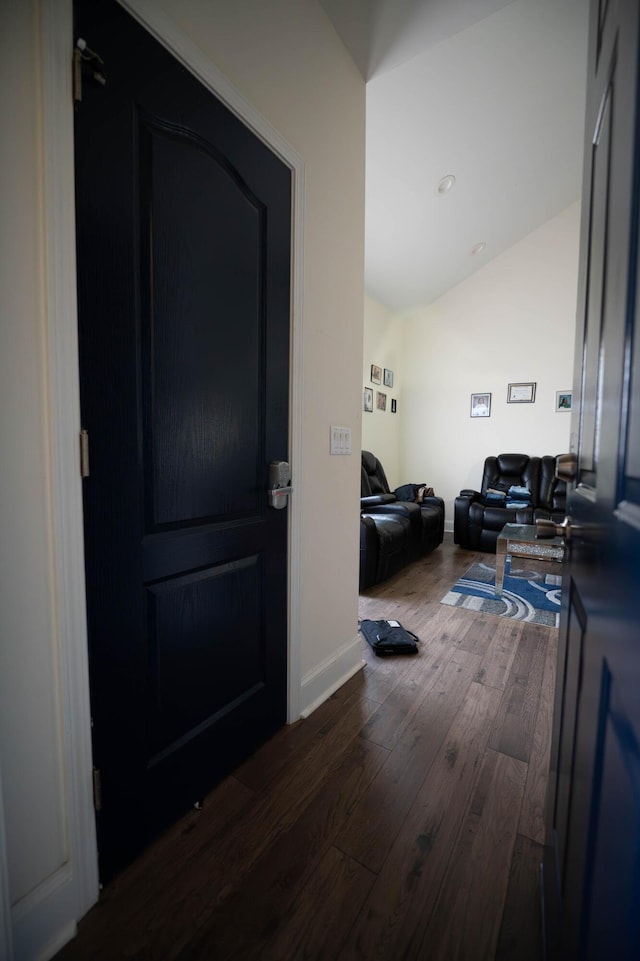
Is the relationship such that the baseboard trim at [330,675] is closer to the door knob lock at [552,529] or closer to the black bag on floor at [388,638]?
the black bag on floor at [388,638]

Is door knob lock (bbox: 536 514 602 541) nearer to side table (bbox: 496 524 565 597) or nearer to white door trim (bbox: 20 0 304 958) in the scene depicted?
white door trim (bbox: 20 0 304 958)

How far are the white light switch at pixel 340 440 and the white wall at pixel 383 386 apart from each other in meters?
2.85

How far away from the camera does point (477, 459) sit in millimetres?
4980

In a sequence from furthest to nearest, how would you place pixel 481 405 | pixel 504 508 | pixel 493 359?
pixel 481 405, pixel 493 359, pixel 504 508

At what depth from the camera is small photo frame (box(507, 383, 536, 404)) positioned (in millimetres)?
4598

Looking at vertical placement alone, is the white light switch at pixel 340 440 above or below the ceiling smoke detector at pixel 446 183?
below

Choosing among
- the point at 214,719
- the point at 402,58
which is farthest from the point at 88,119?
the point at 402,58

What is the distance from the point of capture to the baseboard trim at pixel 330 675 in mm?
1574

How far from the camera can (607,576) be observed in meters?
0.45

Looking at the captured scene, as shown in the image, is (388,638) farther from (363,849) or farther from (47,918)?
(47,918)

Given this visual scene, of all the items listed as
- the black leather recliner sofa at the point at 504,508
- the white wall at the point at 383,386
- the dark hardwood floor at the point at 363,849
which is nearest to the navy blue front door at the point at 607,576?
the dark hardwood floor at the point at 363,849

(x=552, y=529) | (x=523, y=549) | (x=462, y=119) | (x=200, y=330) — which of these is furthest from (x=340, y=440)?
(x=462, y=119)

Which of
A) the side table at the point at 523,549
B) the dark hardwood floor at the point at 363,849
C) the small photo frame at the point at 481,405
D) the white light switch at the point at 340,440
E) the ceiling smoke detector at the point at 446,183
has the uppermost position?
the ceiling smoke detector at the point at 446,183

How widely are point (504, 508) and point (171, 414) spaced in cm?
382
